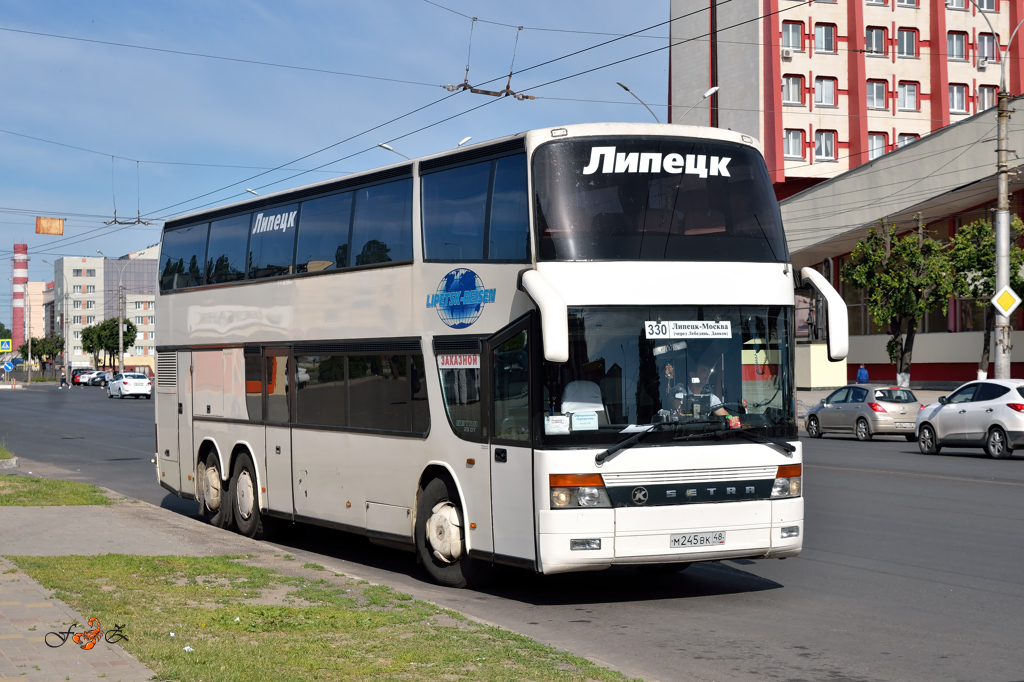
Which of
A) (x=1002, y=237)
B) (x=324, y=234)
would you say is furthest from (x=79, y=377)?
(x=324, y=234)

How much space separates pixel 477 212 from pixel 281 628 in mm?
3995

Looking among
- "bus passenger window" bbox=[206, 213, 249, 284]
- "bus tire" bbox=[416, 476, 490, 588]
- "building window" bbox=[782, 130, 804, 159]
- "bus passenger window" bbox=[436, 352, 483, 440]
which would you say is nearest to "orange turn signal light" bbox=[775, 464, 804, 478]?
"bus passenger window" bbox=[436, 352, 483, 440]

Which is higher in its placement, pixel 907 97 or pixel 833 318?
pixel 907 97

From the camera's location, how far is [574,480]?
8.82 m

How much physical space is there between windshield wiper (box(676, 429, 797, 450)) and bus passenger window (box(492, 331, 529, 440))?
1.21m

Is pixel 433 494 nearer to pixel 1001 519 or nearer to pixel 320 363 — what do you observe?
pixel 320 363

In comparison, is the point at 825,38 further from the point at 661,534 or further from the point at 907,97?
the point at 661,534

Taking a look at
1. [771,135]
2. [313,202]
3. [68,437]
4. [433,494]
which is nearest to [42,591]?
[433,494]

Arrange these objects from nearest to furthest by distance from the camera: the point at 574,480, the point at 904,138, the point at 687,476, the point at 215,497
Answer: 1. the point at 574,480
2. the point at 687,476
3. the point at 215,497
4. the point at 904,138

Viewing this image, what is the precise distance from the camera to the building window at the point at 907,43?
59.7 m

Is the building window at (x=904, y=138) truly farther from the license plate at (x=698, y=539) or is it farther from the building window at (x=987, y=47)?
the license plate at (x=698, y=539)

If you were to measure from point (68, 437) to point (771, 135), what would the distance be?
3845cm

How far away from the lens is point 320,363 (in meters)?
12.3

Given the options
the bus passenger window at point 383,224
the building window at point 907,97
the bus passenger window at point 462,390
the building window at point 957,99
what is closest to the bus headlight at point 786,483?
the bus passenger window at point 462,390
